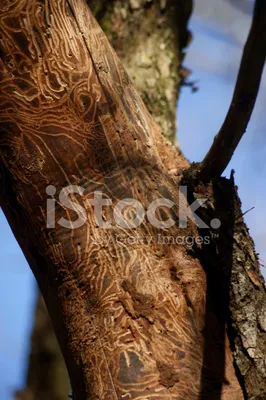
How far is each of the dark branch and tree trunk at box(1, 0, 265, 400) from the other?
0.13 metres

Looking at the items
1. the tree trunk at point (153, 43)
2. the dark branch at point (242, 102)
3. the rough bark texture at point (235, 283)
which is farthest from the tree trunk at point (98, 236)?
the tree trunk at point (153, 43)

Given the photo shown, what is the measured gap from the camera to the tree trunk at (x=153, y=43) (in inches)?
122

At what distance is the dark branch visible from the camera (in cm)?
133

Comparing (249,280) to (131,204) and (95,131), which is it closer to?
(131,204)

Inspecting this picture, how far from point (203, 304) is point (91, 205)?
1.14 feet

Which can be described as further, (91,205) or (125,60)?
(125,60)

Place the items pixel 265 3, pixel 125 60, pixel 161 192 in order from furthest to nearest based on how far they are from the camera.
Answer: pixel 125 60 → pixel 161 192 → pixel 265 3

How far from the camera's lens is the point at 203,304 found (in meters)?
1.71

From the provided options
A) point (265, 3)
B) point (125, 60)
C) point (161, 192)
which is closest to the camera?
point (265, 3)

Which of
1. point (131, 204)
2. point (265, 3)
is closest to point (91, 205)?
point (131, 204)

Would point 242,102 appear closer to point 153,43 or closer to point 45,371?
point 153,43

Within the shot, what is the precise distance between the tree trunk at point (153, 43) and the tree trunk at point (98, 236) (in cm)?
128

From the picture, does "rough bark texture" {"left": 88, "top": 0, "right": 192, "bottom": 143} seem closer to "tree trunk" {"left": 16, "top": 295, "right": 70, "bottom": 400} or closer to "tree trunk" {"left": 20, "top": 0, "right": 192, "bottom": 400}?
"tree trunk" {"left": 20, "top": 0, "right": 192, "bottom": 400}

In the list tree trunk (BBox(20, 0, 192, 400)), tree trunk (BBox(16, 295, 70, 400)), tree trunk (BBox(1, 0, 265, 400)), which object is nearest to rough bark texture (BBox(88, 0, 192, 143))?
tree trunk (BBox(20, 0, 192, 400))
